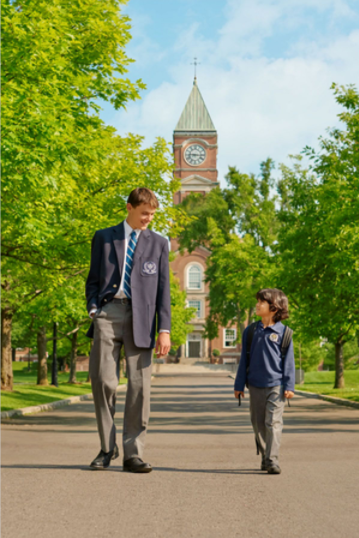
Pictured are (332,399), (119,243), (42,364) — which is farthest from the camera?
(42,364)

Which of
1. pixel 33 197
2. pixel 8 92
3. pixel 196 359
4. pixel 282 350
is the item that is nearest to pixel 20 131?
pixel 8 92

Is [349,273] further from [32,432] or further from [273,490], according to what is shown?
[273,490]

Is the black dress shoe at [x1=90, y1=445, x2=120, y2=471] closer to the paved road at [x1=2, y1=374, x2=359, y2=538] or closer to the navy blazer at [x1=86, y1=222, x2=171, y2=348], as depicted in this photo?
the paved road at [x1=2, y1=374, x2=359, y2=538]

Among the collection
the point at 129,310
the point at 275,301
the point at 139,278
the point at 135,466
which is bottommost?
the point at 135,466

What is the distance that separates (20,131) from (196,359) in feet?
269

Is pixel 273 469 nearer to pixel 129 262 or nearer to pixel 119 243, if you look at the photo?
pixel 129 262

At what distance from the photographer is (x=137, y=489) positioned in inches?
230

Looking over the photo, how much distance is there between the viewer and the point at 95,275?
620cm

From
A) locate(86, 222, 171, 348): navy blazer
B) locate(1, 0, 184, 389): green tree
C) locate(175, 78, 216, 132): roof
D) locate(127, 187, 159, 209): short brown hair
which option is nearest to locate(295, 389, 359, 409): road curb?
locate(1, 0, 184, 389): green tree

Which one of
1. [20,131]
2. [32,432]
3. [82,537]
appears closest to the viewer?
[82,537]

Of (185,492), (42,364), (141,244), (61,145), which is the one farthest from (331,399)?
(141,244)

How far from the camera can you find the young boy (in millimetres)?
→ 6988

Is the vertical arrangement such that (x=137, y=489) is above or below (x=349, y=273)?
below

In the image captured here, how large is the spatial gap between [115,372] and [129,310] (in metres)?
0.53
